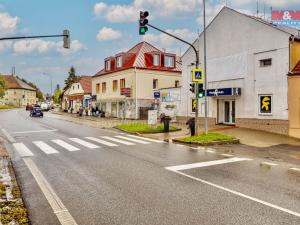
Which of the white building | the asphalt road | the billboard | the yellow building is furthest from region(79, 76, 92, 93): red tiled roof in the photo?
the yellow building

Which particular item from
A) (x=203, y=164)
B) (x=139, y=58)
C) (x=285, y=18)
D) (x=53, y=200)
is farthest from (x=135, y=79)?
(x=53, y=200)

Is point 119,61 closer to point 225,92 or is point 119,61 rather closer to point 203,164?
point 225,92

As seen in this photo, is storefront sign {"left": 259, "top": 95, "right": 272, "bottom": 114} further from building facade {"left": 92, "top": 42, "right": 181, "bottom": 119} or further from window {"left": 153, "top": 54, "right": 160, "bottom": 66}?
window {"left": 153, "top": 54, "right": 160, "bottom": 66}

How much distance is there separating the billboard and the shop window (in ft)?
22.6

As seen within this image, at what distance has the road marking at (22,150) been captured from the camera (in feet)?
41.7

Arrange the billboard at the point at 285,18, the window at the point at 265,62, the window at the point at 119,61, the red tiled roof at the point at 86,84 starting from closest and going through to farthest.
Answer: the window at the point at 265,62, the billboard at the point at 285,18, the window at the point at 119,61, the red tiled roof at the point at 86,84

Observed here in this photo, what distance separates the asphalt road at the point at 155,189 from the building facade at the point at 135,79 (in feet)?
84.0

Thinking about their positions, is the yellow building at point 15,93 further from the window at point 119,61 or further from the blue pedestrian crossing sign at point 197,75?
the blue pedestrian crossing sign at point 197,75

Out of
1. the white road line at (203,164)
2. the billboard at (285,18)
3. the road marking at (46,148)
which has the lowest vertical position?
the white road line at (203,164)

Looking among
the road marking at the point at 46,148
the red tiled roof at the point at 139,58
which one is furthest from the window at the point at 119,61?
the road marking at the point at 46,148

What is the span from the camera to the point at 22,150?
13.8 metres

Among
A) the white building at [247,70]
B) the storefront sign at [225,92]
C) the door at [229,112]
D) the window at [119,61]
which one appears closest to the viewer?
the white building at [247,70]

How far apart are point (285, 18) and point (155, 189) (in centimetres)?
2252

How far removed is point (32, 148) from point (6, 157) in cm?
246
